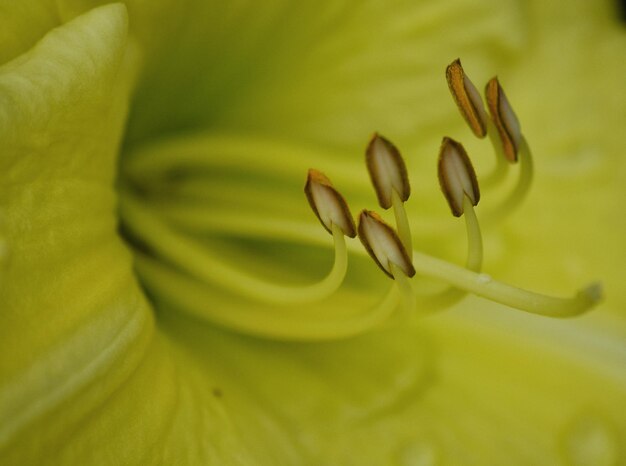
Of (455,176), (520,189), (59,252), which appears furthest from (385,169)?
(59,252)

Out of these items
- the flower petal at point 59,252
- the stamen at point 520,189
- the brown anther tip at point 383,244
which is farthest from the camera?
the stamen at point 520,189

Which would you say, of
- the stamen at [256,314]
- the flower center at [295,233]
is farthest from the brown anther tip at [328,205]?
the stamen at [256,314]

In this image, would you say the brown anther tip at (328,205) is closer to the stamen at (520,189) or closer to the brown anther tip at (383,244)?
the brown anther tip at (383,244)

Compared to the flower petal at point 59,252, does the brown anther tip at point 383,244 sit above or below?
below

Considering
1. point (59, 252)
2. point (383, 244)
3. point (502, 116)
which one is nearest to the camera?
point (59, 252)

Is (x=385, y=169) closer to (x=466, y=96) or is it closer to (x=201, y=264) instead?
(x=466, y=96)

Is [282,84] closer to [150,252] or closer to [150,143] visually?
[150,143]

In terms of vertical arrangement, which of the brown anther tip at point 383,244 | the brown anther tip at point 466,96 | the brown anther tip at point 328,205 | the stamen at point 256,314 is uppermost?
the brown anther tip at point 466,96
